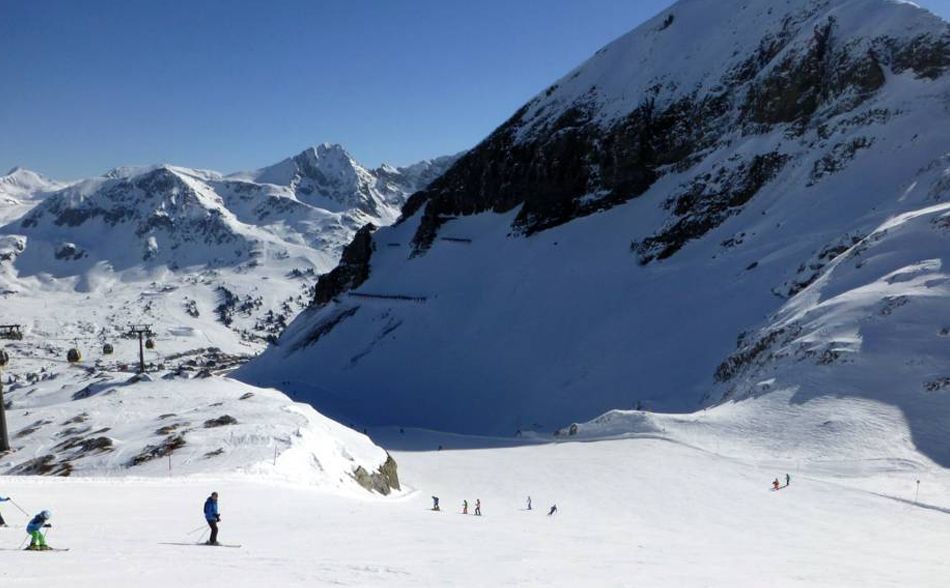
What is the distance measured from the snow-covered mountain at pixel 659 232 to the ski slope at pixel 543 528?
831 centimetres

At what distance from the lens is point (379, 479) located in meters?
33.4

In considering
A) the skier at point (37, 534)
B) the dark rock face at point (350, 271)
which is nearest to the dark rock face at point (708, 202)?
the dark rock face at point (350, 271)

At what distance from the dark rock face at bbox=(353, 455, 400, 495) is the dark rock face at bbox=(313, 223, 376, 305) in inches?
2865

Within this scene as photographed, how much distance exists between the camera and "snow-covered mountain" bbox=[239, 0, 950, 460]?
172 ft

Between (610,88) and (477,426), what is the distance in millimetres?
54772

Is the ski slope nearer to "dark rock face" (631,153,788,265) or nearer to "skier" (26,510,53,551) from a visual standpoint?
"skier" (26,510,53,551)

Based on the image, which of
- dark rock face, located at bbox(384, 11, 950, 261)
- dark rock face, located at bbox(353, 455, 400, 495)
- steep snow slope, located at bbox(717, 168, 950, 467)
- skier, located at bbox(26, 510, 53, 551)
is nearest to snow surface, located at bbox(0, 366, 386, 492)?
dark rock face, located at bbox(353, 455, 400, 495)

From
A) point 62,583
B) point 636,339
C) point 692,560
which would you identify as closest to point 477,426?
point 636,339

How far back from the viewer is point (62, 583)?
34.4 ft

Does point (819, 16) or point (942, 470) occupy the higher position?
point (819, 16)

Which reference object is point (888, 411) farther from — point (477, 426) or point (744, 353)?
point (477, 426)

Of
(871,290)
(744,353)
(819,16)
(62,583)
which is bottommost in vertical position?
(62,583)

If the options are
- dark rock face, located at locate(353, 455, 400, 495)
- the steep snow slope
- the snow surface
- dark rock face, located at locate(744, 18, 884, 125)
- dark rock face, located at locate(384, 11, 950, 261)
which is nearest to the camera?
the snow surface

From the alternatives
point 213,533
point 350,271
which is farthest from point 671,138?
point 213,533
